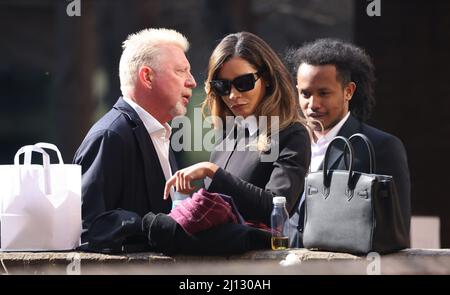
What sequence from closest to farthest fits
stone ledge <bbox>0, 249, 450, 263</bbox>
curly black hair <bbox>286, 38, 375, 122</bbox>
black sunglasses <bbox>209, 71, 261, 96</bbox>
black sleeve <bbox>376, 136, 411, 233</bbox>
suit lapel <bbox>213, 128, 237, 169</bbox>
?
stone ledge <bbox>0, 249, 450, 263</bbox>
black sunglasses <bbox>209, 71, 261, 96</bbox>
suit lapel <bbox>213, 128, 237, 169</bbox>
black sleeve <bbox>376, 136, 411, 233</bbox>
curly black hair <bbox>286, 38, 375, 122</bbox>

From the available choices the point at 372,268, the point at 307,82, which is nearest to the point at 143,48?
the point at 307,82

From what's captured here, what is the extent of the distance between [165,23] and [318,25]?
154 centimetres

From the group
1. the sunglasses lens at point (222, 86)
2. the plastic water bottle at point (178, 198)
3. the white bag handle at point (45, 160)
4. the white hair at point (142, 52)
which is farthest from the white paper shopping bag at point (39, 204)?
the sunglasses lens at point (222, 86)

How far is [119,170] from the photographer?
5.05 metres

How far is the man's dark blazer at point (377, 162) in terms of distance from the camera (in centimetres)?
543

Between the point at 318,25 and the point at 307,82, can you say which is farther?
the point at 318,25

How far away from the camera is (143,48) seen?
527 cm

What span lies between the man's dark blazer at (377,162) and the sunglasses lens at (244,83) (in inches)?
22.5

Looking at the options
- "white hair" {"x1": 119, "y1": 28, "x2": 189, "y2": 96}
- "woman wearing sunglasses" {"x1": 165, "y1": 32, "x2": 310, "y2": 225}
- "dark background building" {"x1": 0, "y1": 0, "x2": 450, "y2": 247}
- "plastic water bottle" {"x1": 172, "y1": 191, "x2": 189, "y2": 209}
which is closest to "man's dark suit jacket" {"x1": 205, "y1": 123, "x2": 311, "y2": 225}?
"woman wearing sunglasses" {"x1": 165, "y1": 32, "x2": 310, "y2": 225}

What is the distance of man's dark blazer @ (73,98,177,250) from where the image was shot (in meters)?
5.03

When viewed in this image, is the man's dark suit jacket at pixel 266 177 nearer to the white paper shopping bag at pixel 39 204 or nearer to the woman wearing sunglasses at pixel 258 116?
the woman wearing sunglasses at pixel 258 116

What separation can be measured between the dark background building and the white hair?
2.41 m

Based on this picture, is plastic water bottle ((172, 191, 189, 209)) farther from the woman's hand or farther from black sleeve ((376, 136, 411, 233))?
black sleeve ((376, 136, 411, 233))
